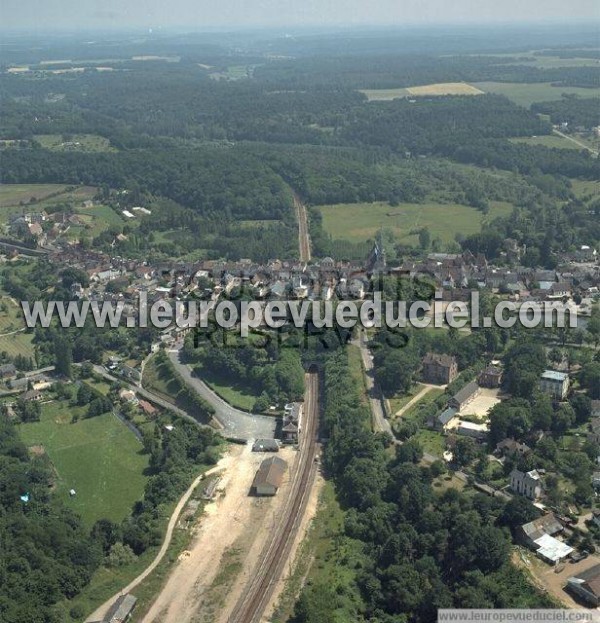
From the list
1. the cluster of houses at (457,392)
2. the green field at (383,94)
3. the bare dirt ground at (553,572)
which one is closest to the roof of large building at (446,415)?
the cluster of houses at (457,392)

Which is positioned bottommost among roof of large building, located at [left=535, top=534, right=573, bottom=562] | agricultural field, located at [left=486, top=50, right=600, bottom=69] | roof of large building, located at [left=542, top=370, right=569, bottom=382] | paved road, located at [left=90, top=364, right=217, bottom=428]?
paved road, located at [left=90, top=364, right=217, bottom=428]

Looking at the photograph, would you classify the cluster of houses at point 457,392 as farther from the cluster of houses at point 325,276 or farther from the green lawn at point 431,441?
the cluster of houses at point 325,276

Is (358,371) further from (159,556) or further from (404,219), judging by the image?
(404,219)

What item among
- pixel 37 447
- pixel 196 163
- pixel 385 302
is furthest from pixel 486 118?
pixel 37 447

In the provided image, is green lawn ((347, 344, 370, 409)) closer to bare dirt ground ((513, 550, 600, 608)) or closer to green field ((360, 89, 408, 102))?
bare dirt ground ((513, 550, 600, 608))

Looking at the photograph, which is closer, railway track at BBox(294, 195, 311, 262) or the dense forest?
the dense forest

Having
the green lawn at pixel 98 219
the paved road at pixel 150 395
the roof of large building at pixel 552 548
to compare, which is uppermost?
the green lawn at pixel 98 219

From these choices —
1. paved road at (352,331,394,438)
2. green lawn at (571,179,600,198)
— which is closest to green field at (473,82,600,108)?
green lawn at (571,179,600,198)
